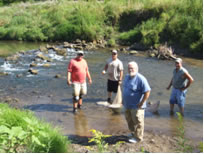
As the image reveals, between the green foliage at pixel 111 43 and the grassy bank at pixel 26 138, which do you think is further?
the green foliage at pixel 111 43

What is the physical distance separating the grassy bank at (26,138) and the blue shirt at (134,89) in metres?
1.69

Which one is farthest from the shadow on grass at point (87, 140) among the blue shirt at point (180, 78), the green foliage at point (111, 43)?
the green foliage at point (111, 43)

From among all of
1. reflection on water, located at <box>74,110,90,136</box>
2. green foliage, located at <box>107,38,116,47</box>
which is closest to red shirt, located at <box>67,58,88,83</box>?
reflection on water, located at <box>74,110,90,136</box>

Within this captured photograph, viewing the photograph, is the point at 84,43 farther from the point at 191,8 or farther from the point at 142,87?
the point at 142,87

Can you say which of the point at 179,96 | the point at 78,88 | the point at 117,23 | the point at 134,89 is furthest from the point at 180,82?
the point at 117,23

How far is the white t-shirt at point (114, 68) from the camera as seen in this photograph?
9023 millimetres

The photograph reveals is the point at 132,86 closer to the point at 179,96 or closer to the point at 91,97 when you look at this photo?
the point at 179,96

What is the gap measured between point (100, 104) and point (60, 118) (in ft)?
6.08

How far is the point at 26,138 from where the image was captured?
488cm

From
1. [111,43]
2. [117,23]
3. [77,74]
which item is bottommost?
[111,43]

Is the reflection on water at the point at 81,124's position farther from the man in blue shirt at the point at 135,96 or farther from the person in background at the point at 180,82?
the person in background at the point at 180,82

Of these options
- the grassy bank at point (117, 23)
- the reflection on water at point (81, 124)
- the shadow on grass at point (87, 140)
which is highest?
the grassy bank at point (117, 23)

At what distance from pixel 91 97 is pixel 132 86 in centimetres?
486

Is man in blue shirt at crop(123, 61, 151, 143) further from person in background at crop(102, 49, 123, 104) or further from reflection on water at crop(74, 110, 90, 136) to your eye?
person in background at crop(102, 49, 123, 104)
